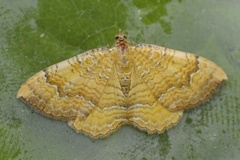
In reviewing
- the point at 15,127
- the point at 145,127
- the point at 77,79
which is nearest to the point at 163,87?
the point at 145,127

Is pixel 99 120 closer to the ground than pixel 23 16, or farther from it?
closer to the ground

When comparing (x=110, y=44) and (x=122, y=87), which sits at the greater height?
(x=110, y=44)

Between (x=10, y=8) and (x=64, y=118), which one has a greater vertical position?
(x=10, y=8)

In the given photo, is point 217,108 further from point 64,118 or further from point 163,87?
point 64,118

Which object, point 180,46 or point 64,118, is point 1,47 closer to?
point 64,118

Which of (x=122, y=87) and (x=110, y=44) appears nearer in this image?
(x=122, y=87)

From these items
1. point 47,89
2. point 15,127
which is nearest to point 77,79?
point 47,89

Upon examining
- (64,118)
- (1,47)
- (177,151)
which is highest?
(1,47)
